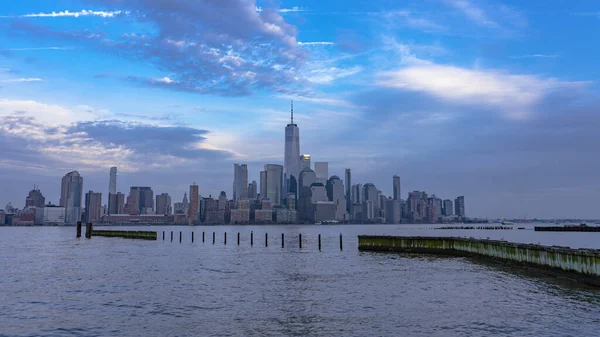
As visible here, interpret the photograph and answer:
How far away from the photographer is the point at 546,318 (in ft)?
76.7

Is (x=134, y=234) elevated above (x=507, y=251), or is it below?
below

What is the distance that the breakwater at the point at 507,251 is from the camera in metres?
35.4

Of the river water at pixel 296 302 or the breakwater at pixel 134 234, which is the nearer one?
the river water at pixel 296 302

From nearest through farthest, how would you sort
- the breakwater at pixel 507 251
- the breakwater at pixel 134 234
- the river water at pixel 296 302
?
the river water at pixel 296 302, the breakwater at pixel 507 251, the breakwater at pixel 134 234

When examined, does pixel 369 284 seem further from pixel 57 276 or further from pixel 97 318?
pixel 57 276

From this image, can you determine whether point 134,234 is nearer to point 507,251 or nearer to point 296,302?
point 507,251

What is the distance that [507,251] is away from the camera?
167 ft

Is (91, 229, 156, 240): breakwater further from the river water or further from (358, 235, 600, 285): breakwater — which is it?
the river water

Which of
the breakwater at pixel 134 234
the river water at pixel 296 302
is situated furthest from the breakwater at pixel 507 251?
the breakwater at pixel 134 234

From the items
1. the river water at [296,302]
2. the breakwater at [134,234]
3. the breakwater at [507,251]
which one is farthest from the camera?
the breakwater at [134,234]

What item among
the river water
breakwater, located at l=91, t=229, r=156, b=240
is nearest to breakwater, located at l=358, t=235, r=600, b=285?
the river water

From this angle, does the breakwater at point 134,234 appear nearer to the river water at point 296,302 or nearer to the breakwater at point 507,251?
the breakwater at point 507,251

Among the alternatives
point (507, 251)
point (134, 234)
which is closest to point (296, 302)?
point (507, 251)

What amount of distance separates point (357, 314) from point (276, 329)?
539 centimetres
